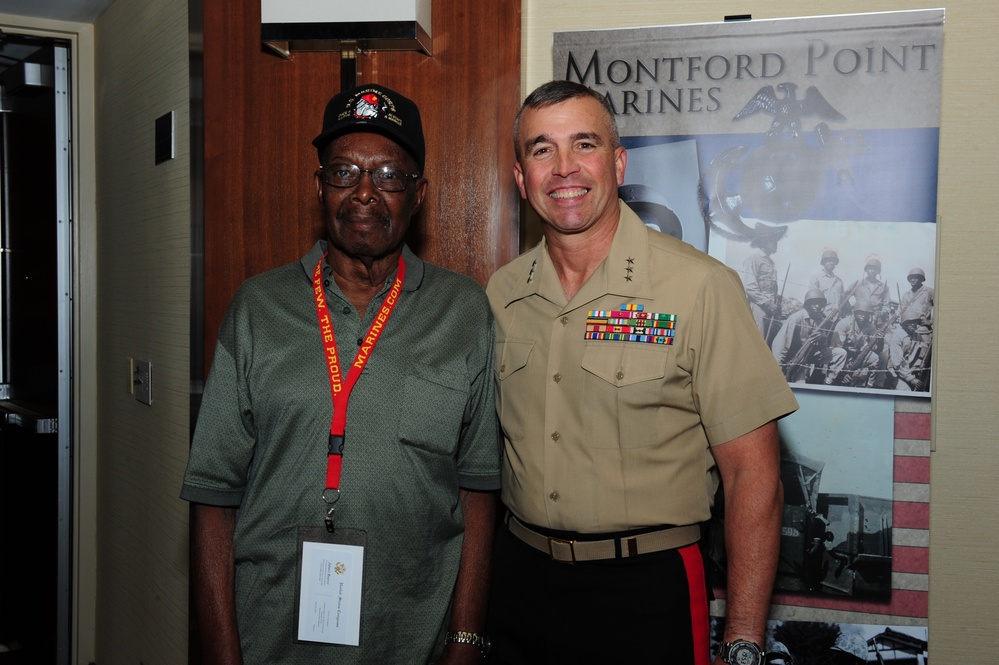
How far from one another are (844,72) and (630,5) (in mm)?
584

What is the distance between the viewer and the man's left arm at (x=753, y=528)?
5.12 ft

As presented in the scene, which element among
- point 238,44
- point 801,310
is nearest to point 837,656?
point 801,310

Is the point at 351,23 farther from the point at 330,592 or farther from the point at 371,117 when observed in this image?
the point at 330,592

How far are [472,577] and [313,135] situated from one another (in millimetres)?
1329

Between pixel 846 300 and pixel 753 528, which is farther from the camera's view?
pixel 846 300

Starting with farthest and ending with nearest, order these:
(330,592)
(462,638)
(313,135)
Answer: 1. (313,135)
2. (462,638)
3. (330,592)

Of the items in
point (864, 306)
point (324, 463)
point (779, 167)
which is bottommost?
point (324, 463)

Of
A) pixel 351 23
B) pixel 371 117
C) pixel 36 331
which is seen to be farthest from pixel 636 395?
pixel 36 331

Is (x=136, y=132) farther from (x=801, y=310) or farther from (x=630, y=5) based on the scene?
(x=801, y=310)

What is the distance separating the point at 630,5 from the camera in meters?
2.14

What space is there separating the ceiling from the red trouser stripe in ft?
9.51

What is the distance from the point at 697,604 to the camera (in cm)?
160

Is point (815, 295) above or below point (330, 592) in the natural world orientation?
above

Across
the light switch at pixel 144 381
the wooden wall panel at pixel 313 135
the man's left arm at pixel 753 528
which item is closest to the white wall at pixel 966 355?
the man's left arm at pixel 753 528
